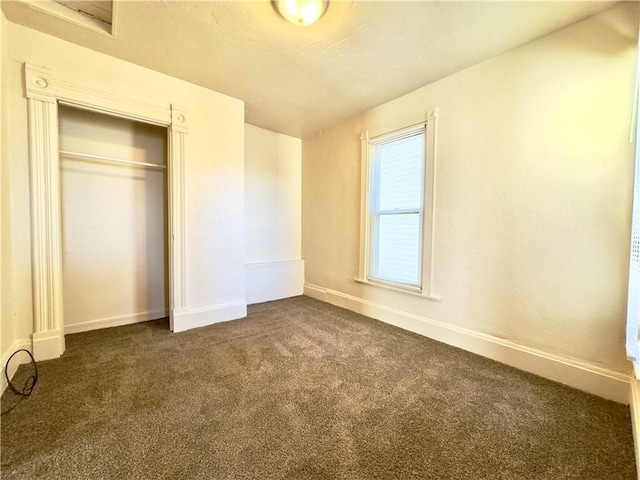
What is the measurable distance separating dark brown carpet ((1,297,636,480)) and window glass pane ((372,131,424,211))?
151cm

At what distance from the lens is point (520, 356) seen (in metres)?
1.96

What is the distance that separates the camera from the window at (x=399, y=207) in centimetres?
253

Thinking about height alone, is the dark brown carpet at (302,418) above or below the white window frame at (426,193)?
below

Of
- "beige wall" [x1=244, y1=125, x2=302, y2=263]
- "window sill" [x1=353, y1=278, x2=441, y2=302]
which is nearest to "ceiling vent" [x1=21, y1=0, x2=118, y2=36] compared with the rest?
"beige wall" [x1=244, y1=125, x2=302, y2=263]

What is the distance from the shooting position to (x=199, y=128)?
2.66 metres

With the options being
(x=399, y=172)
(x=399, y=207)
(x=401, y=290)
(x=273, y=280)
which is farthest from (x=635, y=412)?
(x=273, y=280)

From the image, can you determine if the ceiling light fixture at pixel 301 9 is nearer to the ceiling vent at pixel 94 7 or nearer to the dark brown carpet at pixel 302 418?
the ceiling vent at pixel 94 7

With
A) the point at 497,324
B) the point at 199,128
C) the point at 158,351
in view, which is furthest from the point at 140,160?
the point at 497,324

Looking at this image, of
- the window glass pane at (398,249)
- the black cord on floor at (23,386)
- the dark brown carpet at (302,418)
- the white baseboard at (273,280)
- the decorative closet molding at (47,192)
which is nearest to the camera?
the dark brown carpet at (302,418)

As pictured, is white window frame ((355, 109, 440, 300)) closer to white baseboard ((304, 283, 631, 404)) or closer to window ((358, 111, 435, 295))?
window ((358, 111, 435, 295))

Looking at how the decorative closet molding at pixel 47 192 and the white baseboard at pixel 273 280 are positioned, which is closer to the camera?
the decorative closet molding at pixel 47 192

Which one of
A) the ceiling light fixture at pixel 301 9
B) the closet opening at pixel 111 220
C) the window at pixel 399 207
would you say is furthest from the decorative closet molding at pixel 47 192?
the window at pixel 399 207

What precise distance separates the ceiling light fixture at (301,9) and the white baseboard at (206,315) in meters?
2.63

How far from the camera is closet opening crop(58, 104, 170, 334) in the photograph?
2498 millimetres
